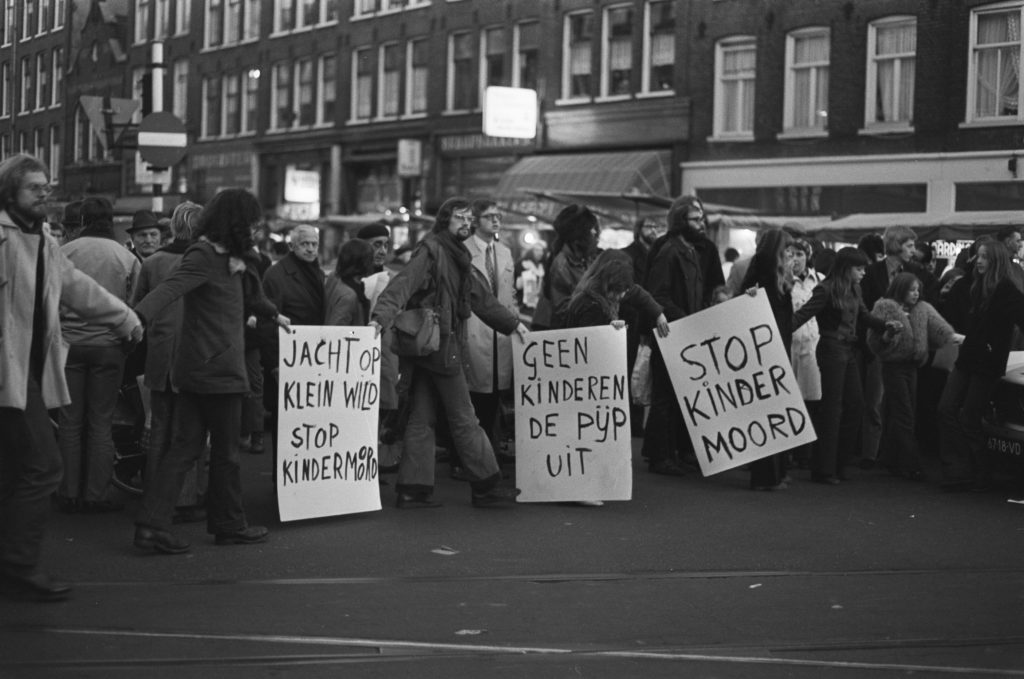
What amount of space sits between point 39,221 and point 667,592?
3.22 m

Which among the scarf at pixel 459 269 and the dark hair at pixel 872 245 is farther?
the dark hair at pixel 872 245

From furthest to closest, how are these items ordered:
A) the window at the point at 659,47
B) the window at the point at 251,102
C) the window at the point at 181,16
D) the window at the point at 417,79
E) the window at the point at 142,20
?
the window at the point at 181,16 → the window at the point at 142,20 → the window at the point at 251,102 → the window at the point at 417,79 → the window at the point at 659,47

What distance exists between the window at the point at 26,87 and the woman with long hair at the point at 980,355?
12651mm

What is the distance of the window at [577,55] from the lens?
36875 mm

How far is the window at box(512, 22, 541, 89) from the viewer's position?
125 feet

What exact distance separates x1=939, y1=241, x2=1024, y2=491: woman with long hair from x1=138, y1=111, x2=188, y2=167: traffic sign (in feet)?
30.8

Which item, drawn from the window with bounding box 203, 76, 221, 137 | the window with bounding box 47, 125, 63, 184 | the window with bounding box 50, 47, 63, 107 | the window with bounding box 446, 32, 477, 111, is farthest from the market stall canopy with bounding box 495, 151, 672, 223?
the window with bounding box 203, 76, 221, 137

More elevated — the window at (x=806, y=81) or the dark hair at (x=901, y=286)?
the window at (x=806, y=81)

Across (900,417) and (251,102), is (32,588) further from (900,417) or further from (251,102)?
(251,102)

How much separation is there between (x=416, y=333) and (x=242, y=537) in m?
1.71

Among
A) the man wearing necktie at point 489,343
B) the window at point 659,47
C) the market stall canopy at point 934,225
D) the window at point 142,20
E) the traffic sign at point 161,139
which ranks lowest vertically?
the man wearing necktie at point 489,343

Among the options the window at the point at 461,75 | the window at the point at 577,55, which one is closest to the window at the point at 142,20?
the window at the point at 461,75

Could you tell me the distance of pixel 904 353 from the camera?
12.2 meters

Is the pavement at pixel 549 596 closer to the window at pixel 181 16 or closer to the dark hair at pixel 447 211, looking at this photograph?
the dark hair at pixel 447 211
